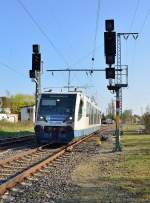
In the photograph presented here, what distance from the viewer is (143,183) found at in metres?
12.9

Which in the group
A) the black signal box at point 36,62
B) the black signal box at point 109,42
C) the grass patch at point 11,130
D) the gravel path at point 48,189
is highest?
the black signal box at point 36,62

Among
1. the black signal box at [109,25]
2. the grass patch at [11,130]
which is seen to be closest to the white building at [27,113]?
the grass patch at [11,130]

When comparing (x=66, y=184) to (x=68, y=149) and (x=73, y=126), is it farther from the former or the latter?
(x=73, y=126)

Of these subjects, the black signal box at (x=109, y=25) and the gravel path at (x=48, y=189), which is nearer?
the gravel path at (x=48, y=189)

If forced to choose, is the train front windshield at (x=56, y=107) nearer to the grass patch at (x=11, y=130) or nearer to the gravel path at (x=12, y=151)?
the gravel path at (x=12, y=151)

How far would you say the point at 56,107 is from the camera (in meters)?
29.8

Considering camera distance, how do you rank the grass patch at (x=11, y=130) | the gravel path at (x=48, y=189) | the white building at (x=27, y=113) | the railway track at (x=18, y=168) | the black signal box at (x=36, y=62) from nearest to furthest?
the gravel path at (x=48, y=189)
the railway track at (x=18, y=168)
the black signal box at (x=36, y=62)
the grass patch at (x=11, y=130)
the white building at (x=27, y=113)

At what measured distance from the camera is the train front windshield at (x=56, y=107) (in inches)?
1162

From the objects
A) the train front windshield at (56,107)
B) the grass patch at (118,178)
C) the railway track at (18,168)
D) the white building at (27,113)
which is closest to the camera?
the grass patch at (118,178)

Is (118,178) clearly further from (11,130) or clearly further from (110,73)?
(11,130)

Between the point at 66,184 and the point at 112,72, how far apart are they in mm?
11708

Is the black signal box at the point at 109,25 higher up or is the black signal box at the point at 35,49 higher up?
the black signal box at the point at 35,49

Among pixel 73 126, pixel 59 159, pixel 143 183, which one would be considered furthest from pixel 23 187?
pixel 73 126

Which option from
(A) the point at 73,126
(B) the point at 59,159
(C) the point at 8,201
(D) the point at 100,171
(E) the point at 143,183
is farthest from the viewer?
(A) the point at 73,126
